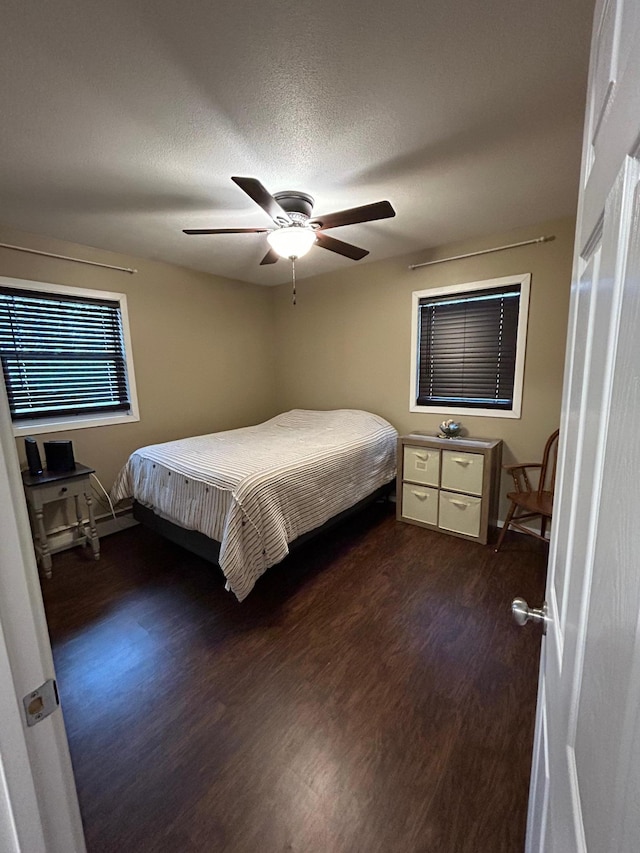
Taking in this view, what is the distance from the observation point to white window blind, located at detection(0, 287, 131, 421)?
101 inches

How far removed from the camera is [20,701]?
499 millimetres

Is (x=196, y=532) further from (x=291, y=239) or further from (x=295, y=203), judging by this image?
(x=295, y=203)

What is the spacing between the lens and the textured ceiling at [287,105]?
1088 mm

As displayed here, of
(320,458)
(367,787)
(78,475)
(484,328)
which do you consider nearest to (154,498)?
(78,475)

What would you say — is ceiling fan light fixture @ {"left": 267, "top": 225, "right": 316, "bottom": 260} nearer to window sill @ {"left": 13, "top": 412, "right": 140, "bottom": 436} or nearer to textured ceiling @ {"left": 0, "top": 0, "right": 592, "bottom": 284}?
textured ceiling @ {"left": 0, "top": 0, "right": 592, "bottom": 284}

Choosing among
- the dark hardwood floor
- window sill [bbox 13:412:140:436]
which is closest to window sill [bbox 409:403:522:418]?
the dark hardwood floor

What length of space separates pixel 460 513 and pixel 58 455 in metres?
3.11

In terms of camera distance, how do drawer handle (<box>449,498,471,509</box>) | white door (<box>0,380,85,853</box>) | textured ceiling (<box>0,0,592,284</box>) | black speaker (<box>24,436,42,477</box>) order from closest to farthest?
white door (<box>0,380,85,853</box>) < textured ceiling (<box>0,0,592,284</box>) < black speaker (<box>24,436,42,477</box>) < drawer handle (<box>449,498,471,509</box>)

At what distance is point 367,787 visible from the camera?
1181 millimetres

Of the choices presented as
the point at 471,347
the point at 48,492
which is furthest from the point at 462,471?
the point at 48,492

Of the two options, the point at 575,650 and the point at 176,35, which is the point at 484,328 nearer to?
the point at 176,35

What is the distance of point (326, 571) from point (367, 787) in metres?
1.26

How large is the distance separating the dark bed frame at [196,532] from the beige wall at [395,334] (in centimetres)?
121

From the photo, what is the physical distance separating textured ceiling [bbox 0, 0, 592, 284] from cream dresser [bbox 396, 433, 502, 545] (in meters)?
1.71
